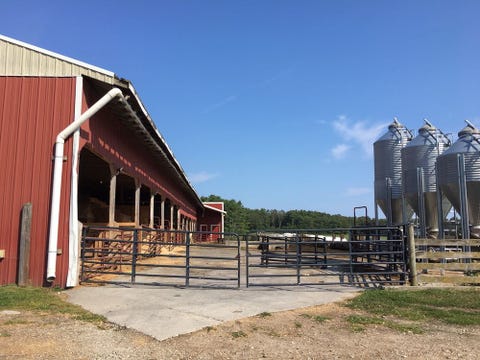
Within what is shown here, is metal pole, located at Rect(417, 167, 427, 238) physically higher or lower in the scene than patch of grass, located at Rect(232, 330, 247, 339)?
higher

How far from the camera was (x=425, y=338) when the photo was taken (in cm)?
562

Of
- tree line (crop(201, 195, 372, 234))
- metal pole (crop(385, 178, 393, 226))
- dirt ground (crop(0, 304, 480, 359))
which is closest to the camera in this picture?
dirt ground (crop(0, 304, 480, 359))

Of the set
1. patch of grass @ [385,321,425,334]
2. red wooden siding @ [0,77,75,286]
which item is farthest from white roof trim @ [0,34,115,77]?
patch of grass @ [385,321,425,334]

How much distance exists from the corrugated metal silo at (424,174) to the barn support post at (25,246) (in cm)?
1498

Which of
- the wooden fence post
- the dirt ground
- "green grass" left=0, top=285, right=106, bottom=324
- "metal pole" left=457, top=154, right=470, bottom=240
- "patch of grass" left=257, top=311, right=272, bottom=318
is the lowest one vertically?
the dirt ground

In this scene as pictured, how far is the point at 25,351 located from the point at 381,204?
20189 millimetres

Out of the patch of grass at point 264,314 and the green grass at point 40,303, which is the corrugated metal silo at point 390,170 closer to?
the patch of grass at point 264,314

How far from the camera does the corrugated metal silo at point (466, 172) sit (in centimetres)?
1570

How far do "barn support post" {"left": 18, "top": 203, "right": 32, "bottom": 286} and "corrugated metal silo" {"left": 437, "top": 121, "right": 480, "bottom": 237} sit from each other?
13.6 m

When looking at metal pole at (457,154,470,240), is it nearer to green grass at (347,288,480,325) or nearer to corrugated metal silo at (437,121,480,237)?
corrugated metal silo at (437,121,480,237)

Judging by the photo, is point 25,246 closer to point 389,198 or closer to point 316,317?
point 316,317

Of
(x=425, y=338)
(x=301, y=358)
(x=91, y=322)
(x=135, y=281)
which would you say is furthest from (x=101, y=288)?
(x=425, y=338)

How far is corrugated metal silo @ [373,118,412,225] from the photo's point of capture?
21.5 meters

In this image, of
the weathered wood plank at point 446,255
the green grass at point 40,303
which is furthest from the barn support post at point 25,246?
the weathered wood plank at point 446,255
